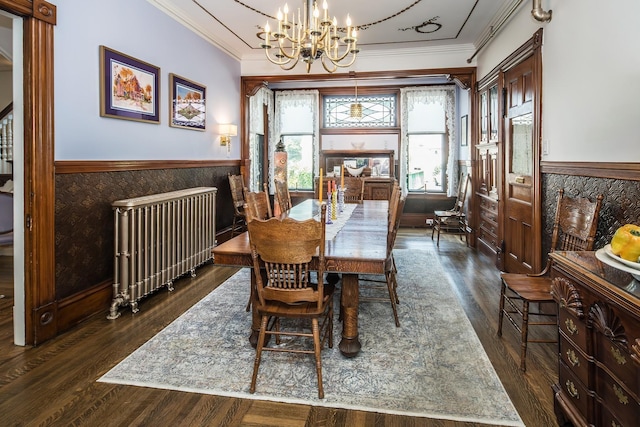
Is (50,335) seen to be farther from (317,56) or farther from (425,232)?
(425,232)

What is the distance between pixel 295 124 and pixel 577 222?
6.49 meters

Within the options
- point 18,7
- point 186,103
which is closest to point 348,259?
point 18,7

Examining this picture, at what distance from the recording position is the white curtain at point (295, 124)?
816 centimetres

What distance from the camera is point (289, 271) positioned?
7.22 feet

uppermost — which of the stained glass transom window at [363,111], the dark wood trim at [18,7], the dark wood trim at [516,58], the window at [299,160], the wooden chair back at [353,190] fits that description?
the stained glass transom window at [363,111]

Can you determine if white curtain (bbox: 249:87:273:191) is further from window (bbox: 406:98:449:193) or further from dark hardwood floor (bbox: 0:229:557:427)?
dark hardwood floor (bbox: 0:229:557:427)

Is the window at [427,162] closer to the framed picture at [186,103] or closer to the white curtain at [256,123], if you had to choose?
the white curtain at [256,123]

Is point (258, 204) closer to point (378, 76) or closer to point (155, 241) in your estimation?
point (155, 241)

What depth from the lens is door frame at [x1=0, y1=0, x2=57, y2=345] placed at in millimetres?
2662

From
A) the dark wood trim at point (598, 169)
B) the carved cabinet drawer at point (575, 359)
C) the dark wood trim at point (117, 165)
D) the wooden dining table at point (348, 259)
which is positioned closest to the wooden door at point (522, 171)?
the dark wood trim at point (598, 169)

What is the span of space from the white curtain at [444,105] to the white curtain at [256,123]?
264cm

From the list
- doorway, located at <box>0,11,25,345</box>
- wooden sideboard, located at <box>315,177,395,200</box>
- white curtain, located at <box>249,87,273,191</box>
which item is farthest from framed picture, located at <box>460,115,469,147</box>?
doorway, located at <box>0,11,25,345</box>

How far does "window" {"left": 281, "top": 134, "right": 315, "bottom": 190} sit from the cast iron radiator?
3.88 metres

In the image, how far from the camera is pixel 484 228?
558cm
